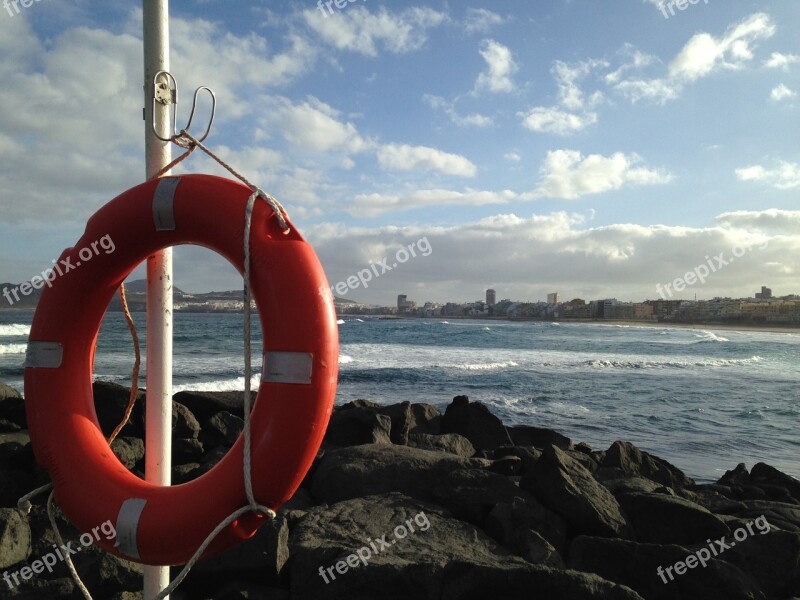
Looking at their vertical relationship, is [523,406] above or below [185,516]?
below

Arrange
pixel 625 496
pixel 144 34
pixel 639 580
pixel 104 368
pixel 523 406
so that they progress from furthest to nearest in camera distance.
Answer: pixel 104 368 < pixel 523 406 < pixel 625 496 < pixel 639 580 < pixel 144 34

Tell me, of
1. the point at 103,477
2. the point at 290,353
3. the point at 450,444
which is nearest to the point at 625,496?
the point at 450,444

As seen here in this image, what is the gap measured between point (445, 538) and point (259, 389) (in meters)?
1.51

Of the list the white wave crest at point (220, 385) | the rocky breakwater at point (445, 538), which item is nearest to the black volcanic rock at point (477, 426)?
the rocky breakwater at point (445, 538)

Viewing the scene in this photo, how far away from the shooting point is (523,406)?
10719 mm

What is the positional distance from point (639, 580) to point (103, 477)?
2341 millimetres

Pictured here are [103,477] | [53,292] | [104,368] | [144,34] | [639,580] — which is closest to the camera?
[103,477]

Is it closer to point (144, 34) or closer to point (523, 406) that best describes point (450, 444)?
point (144, 34)

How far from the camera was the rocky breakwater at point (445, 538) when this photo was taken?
2.39 meters

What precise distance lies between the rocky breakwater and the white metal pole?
1.97 feet

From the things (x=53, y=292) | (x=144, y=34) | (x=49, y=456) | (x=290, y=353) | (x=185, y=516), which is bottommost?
(x=185, y=516)

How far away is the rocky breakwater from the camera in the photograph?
7.84ft

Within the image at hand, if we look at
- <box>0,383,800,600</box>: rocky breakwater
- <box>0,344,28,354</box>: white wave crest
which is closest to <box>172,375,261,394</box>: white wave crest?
<box>0,383,800,600</box>: rocky breakwater

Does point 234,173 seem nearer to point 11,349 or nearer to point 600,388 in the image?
point 600,388
